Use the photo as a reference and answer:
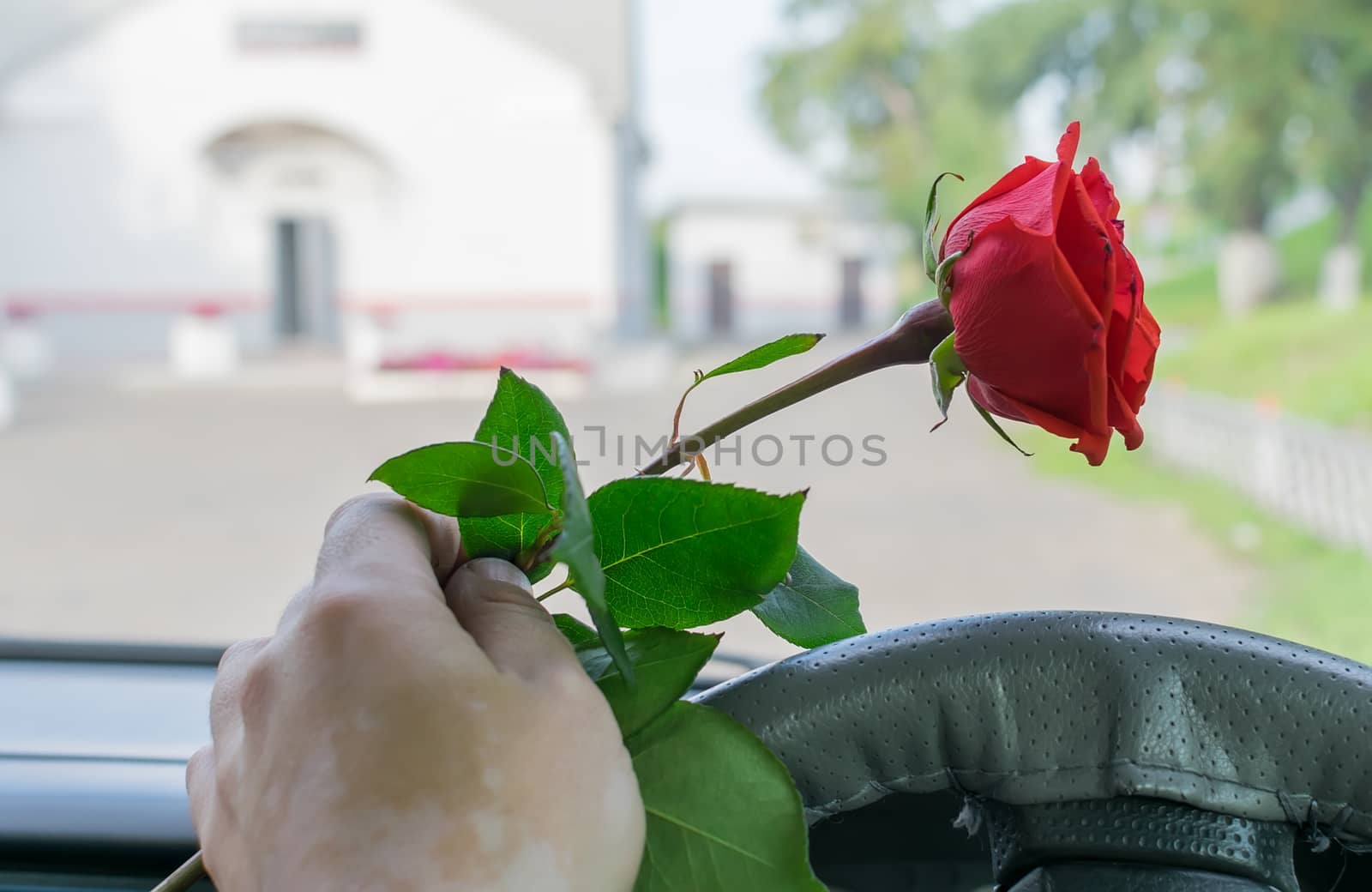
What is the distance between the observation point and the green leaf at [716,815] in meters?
0.21

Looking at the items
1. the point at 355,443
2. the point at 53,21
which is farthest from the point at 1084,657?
the point at 53,21

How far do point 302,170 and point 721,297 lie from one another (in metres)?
4.40

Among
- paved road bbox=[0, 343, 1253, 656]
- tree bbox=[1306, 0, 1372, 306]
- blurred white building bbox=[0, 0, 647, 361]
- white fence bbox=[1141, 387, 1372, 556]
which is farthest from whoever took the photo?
blurred white building bbox=[0, 0, 647, 361]

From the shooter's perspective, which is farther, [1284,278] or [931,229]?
[1284,278]

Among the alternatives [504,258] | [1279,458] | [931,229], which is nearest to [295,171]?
[504,258]

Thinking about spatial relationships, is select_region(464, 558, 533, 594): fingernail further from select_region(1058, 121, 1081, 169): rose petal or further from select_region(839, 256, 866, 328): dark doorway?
select_region(839, 256, 866, 328): dark doorway

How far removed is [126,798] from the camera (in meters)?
0.49

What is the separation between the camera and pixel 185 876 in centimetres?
23

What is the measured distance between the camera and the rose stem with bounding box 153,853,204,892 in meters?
0.22

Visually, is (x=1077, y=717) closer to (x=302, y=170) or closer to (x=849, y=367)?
(x=849, y=367)

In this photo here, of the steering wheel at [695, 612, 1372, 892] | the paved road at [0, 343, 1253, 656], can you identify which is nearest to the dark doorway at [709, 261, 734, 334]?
the paved road at [0, 343, 1253, 656]

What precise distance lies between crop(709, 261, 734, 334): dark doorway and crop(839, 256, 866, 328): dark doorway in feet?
3.25

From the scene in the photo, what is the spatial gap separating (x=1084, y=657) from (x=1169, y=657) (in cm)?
2

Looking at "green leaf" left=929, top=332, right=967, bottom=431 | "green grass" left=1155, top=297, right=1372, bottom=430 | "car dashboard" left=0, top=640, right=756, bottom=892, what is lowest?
"green grass" left=1155, top=297, right=1372, bottom=430
